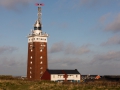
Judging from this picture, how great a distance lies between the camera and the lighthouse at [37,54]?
8575 centimetres

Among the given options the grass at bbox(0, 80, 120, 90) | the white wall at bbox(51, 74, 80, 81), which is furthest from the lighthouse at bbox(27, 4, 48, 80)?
the grass at bbox(0, 80, 120, 90)

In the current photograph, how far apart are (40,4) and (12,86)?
4463 centimetres

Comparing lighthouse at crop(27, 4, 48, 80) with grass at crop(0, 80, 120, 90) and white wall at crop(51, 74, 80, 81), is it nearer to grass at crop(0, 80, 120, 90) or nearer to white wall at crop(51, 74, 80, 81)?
white wall at crop(51, 74, 80, 81)

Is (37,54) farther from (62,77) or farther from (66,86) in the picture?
(66,86)

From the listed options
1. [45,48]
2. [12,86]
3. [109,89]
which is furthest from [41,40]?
[109,89]

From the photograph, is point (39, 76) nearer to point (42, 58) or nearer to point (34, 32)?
point (42, 58)

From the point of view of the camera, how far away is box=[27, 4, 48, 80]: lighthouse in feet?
281

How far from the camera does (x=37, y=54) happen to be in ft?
282

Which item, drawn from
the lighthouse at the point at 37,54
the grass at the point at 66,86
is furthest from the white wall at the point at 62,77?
the grass at the point at 66,86

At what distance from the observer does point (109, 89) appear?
42.0 metres

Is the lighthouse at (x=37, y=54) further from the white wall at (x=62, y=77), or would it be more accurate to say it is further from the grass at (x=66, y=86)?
the grass at (x=66, y=86)

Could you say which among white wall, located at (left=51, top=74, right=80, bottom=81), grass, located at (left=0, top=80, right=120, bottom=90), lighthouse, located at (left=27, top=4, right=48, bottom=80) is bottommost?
grass, located at (left=0, top=80, right=120, bottom=90)

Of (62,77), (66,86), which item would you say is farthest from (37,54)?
(66,86)

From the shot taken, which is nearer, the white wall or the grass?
the grass
